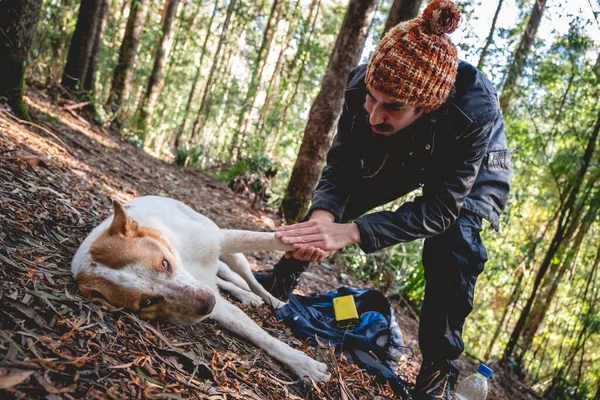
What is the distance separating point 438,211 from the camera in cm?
267

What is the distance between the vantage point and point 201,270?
123 inches

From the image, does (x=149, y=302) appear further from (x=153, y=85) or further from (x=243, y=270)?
(x=153, y=85)

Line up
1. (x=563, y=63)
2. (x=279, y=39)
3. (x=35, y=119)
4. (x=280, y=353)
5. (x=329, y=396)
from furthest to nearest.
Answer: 1. (x=279, y=39)
2. (x=563, y=63)
3. (x=35, y=119)
4. (x=280, y=353)
5. (x=329, y=396)

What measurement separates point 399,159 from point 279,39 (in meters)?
12.7

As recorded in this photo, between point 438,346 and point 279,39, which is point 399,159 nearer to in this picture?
point 438,346

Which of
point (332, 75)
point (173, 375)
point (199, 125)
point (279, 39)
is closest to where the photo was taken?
point (173, 375)

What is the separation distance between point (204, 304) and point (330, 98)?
190 inches

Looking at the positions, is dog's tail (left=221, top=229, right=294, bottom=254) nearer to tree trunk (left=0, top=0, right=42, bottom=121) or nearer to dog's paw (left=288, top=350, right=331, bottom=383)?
dog's paw (left=288, top=350, right=331, bottom=383)

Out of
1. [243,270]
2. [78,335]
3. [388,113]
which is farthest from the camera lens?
[243,270]

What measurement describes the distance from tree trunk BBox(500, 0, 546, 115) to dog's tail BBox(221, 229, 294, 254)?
24.6ft

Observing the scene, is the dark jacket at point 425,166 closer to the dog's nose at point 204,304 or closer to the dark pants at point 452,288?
the dark pants at point 452,288

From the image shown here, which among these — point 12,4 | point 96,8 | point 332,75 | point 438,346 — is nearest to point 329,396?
point 438,346

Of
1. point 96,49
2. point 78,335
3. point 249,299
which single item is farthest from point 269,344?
point 96,49

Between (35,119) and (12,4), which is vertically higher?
(12,4)
